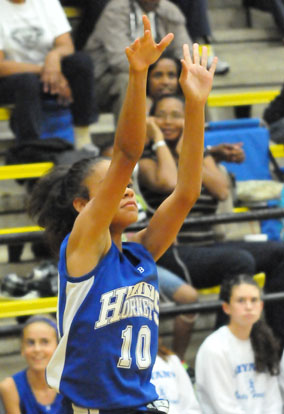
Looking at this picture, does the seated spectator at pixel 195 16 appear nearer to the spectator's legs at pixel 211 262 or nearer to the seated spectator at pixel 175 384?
the spectator's legs at pixel 211 262

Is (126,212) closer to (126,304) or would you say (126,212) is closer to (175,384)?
(126,304)

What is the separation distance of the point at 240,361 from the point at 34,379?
Answer: 1.14 m

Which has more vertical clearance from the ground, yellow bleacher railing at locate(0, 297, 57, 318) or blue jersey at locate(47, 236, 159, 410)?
blue jersey at locate(47, 236, 159, 410)

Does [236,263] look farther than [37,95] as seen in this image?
No

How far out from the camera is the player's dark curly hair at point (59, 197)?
2840mm

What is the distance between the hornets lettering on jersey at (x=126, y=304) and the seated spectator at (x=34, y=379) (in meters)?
1.84

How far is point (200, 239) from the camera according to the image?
557 cm

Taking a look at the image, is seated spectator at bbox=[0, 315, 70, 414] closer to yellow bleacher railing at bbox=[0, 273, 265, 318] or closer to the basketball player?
yellow bleacher railing at bbox=[0, 273, 265, 318]

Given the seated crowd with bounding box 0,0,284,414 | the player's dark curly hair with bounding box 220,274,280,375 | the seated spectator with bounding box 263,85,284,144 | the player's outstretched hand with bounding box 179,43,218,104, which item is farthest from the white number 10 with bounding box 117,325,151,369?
the seated spectator with bounding box 263,85,284,144

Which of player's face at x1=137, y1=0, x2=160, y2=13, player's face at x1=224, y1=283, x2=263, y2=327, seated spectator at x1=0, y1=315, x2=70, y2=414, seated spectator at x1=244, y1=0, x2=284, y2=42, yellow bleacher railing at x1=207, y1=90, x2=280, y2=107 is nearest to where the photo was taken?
seated spectator at x1=0, y1=315, x2=70, y2=414

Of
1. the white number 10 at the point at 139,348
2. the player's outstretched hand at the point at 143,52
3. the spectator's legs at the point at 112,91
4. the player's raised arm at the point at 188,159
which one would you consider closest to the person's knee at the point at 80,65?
the spectator's legs at the point at 112,91

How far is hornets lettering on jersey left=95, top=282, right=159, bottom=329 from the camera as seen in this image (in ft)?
8.67

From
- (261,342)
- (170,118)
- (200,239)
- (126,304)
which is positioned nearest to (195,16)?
(170,118)

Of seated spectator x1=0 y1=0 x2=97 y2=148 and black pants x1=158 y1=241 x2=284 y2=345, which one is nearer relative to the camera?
black pants x1=158 y1=241 x2=284 y2=345
